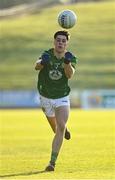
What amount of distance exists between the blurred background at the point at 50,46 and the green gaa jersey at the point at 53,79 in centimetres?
3291

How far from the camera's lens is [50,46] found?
7012 centimetres

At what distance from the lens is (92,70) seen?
65.6 metres

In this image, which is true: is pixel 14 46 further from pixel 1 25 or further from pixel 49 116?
pixel 49 116

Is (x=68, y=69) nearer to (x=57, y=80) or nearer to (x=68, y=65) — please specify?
(x=68, y=65)

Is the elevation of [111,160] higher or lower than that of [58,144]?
lower

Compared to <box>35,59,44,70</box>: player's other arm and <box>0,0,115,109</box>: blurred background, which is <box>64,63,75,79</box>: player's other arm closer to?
<box>35,59,44,70</box>: player's other arm

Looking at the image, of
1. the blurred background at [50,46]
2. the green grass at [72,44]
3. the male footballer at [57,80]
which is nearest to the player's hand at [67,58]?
the male footballer at [57,80]

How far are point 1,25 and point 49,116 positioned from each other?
65.6m

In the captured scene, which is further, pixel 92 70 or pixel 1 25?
pixel 1 25

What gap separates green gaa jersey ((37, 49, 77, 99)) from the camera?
39.3 ft

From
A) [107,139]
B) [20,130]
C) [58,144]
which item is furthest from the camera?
[20,130]

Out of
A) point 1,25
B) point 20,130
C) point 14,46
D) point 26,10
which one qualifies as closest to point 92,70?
point 14,46

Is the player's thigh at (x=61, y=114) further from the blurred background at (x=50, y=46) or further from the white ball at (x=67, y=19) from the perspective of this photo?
the blurred background at (x=50, y=46)

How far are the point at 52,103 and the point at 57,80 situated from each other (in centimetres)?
42
